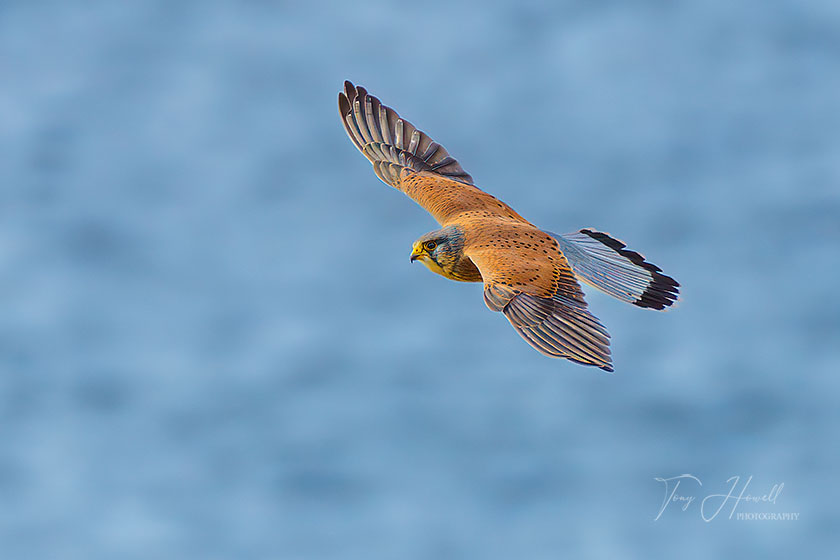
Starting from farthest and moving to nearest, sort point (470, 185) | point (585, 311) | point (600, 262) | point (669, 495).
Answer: point (669, 495) < point (470, 185) < point (600, 262) < point (585, 311)

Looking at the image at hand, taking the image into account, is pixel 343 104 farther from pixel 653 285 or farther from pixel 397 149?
pixel 653 285

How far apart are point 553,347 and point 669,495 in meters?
51.5

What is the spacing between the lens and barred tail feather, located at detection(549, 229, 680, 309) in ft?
31.0

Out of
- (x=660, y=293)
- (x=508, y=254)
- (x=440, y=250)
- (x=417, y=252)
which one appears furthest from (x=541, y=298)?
(x=660, y=293)

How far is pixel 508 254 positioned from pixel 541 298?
0.65 m

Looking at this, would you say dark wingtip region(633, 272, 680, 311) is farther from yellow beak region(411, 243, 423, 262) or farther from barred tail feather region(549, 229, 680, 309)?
yellow beak region(411, 243, 423, 262)

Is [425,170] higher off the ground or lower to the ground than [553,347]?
higher

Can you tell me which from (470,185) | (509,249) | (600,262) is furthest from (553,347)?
(470,185)

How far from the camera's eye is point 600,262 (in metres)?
→ 9.96

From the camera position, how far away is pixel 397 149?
39.4 feet

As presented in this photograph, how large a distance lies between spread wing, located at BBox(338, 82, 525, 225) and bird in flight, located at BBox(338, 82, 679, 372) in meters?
0.01

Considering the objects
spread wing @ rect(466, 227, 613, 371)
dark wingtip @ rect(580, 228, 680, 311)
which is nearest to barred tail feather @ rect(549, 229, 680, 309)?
dark wingtip @ rect(580, 228, 680, 311)

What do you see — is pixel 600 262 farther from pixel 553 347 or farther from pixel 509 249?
pixel 553 347

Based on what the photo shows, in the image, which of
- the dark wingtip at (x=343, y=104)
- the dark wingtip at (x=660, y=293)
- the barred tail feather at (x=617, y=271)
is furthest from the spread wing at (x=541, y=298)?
the dark wingtip at (x=343, y=104)
